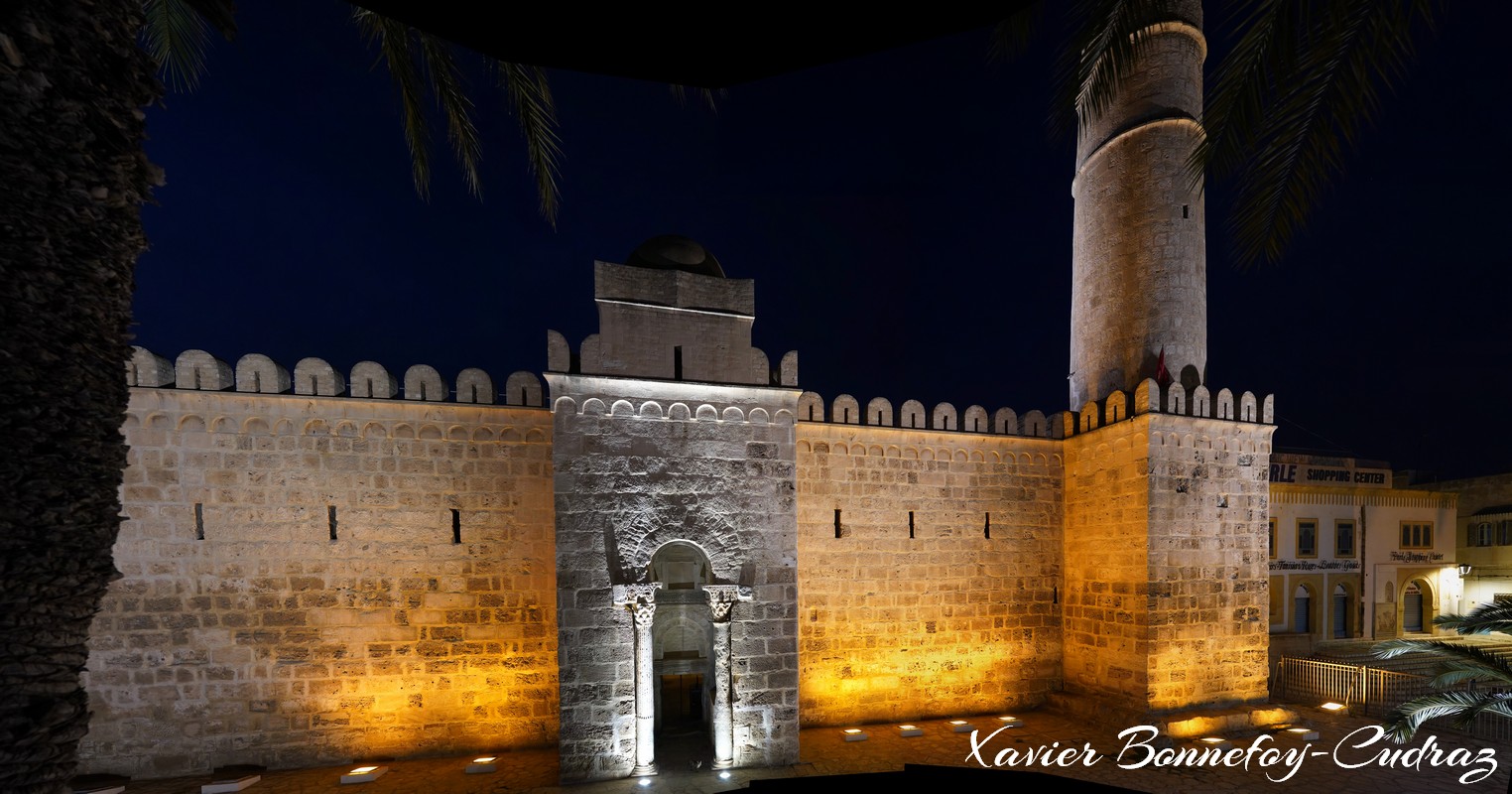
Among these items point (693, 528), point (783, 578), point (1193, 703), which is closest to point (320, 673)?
point (693, 528)

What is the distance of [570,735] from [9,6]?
7.05 meters

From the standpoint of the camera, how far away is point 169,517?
7129mm

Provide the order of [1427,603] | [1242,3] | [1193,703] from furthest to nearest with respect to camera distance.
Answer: [1427,603], [1193,703], [1242,3]

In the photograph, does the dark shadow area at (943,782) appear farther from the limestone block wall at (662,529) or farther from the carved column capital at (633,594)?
the limestone block wall at (662,529)

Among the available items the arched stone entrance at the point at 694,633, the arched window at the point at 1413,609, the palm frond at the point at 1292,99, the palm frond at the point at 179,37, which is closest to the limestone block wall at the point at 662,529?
the arched stone entrance at the point at 694,633

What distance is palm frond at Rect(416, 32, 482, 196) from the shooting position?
497cm

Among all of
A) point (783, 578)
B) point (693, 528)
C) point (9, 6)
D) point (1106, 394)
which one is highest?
point (9, 6)

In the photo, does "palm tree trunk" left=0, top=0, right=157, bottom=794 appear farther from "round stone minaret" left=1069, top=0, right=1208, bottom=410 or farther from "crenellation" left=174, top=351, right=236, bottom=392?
"round stone minaret" left=1069, top=0, right=1208, bottom=410

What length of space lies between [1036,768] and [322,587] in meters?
9.38

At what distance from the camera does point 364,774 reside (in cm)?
713

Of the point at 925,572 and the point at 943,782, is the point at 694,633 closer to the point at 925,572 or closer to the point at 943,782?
the point at 925,572

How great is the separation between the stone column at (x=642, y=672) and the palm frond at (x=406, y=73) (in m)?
4.66

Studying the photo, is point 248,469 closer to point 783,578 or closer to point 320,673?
point 320,673

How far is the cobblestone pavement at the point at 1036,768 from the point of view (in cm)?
690
